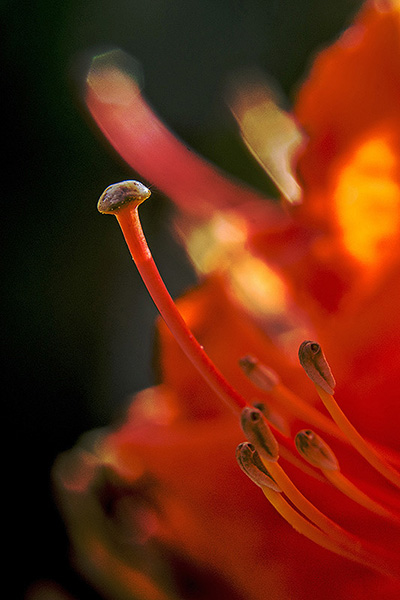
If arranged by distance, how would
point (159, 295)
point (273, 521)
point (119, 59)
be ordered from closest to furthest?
point (159, 295) → point (273, 521) → point (119, 59)

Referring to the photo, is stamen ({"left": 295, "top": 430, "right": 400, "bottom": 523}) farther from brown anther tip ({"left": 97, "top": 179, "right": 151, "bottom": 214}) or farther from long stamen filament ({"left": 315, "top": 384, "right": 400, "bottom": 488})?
brown anther tip ({"left": 97, "top": 179, "right": 151, "bottom": 214})

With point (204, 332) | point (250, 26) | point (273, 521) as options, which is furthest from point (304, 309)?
point (250, 26)

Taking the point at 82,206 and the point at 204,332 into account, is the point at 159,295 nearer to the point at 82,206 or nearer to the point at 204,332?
the point at 204,332

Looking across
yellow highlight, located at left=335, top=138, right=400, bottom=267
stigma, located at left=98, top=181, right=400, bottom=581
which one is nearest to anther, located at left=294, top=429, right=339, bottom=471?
stigma, located at left=98, top=181, right=400, bottom=581

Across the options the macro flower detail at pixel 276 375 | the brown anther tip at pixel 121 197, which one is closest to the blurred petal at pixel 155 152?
the macro flower detail at pixel 276 375

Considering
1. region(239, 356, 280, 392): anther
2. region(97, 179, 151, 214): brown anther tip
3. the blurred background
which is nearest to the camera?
region(97, 179, 151, 214): brown anther tip

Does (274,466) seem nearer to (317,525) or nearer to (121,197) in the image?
(317,525)

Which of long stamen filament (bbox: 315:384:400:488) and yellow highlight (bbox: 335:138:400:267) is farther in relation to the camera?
yellow highlight (bbox: 335:138:400:267)

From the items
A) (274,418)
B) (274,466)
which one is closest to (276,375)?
(274,418)

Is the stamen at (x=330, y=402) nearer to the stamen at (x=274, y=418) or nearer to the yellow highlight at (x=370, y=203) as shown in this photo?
the stamen at (x=274, y=418)
